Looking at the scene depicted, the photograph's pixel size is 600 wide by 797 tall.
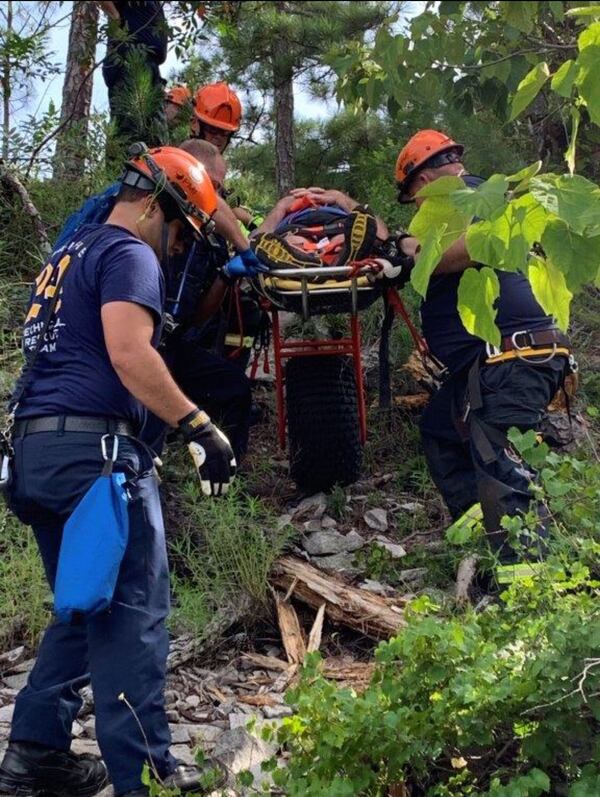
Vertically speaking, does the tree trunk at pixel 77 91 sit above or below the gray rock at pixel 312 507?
above

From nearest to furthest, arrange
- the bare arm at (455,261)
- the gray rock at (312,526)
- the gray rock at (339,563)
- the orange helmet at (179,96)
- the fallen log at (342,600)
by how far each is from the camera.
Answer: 1. the fallen log at (342,600)
2. the bare arm at (455,261)
3. the gray rock at (339,563)
4. the gray rock at (312,526)
5. the orange helmet at (179,96)

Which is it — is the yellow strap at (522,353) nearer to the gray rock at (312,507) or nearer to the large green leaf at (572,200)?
the gray rock at (312,507)

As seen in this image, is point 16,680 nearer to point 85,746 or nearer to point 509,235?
point 85,746

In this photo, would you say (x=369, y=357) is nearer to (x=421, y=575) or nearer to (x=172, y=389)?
(x=421, y=575)

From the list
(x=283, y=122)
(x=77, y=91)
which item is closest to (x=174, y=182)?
(x=77, y=91)

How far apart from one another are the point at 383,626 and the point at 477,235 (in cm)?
263

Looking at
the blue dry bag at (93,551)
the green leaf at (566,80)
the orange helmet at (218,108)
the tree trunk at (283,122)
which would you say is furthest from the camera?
the tree trunk at (283,122)

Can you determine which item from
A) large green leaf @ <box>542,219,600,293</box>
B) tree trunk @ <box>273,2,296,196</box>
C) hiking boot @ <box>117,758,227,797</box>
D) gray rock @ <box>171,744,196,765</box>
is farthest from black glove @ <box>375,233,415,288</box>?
tree trunk @ <box>273,2,296,196</box>

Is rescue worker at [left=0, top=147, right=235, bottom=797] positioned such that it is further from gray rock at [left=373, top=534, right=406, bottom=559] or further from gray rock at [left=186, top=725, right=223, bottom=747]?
gray rock at [left=373, top=534, right=406, bottom=559]

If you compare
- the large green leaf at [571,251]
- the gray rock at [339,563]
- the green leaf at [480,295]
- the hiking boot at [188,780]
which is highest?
the large green leaf at [571,251]

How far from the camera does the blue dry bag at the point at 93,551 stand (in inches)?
118

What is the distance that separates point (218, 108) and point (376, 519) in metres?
2.66

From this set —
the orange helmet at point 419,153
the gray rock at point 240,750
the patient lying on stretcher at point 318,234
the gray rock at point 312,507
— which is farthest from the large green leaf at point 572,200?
the gray rock at point 312,507

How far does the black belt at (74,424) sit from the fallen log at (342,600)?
151 cm
